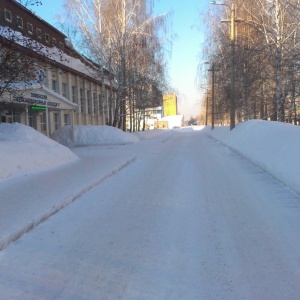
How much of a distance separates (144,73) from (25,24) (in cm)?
1171

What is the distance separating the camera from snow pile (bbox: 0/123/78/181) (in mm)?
Answer: 10445

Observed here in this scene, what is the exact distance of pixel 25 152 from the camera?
11625mm

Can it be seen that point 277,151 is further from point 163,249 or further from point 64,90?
point 64,90

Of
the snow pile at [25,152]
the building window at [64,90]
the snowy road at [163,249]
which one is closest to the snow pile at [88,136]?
the building window at [64,90]

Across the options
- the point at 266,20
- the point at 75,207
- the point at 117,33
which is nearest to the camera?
the point at 75,207

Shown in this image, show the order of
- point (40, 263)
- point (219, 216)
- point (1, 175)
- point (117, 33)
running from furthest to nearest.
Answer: point (117, 33) < point (1, 175) < point (219, 216) < point (40, 263)

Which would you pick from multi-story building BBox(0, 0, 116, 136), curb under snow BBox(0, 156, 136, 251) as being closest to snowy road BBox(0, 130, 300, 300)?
curb under snow BBox(0, 156, 136, 251)

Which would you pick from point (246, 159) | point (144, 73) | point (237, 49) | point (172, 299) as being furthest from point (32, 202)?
point (144, 73)

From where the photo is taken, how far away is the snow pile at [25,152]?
34.3 feet

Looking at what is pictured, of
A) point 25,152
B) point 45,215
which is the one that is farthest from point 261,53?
point 45,215

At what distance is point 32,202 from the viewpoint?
23.6 feet

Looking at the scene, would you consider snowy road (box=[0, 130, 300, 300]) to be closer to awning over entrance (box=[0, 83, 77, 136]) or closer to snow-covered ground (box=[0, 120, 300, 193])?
snow-covered ground (box=[0, 120, 300, 193])

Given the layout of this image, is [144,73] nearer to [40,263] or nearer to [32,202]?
[32,202]

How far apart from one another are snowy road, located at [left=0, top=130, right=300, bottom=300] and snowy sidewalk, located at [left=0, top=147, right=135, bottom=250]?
18 centimetres
